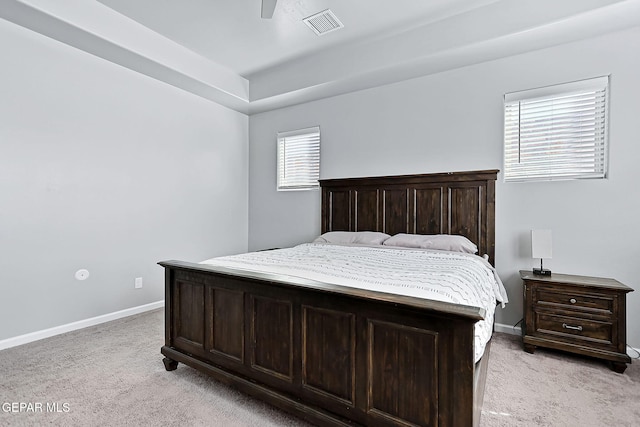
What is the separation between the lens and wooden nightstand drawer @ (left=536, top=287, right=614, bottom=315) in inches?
90.1

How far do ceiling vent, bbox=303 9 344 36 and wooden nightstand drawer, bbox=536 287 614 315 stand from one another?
2.93m

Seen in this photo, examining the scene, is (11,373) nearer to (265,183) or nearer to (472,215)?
(265,183)

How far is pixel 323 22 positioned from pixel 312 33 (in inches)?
8.7

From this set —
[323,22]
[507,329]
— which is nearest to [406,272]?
[507,329]

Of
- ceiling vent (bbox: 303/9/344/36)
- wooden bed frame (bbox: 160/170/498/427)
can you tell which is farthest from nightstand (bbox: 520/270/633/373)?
ceiling vent (bbox: 303/9/344/36)

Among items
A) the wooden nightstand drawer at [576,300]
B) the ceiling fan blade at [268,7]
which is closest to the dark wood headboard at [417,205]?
the wooden nightstand drawer at [576,300]

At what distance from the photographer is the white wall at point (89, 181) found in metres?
2.63

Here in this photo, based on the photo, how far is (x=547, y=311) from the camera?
247 cm

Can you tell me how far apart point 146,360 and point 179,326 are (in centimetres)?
51

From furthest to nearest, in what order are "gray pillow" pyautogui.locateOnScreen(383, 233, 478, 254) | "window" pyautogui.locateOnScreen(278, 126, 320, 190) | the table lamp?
"window" pyautogui.locateOnScreen(278, 126, 320, 190) < "gray pillow" pyautogui.locateOnScreen(383, 233, 478, 254) < the table lamp

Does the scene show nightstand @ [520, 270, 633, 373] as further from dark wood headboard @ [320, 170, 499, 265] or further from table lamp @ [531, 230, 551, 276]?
dark wood headboard @ [320, 170, 499, 265]

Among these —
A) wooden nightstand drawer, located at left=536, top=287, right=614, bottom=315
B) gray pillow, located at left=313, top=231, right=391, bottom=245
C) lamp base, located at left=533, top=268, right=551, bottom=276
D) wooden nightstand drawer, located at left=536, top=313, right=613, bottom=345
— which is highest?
gray pillow, located at left=313, top=231, right=391, bottom=245

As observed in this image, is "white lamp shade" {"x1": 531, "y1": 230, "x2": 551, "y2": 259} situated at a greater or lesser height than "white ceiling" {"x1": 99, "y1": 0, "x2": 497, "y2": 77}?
lesser

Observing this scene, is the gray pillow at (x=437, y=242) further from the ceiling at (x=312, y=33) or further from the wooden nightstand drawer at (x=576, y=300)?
the ceiling at (x=312, y=33)
